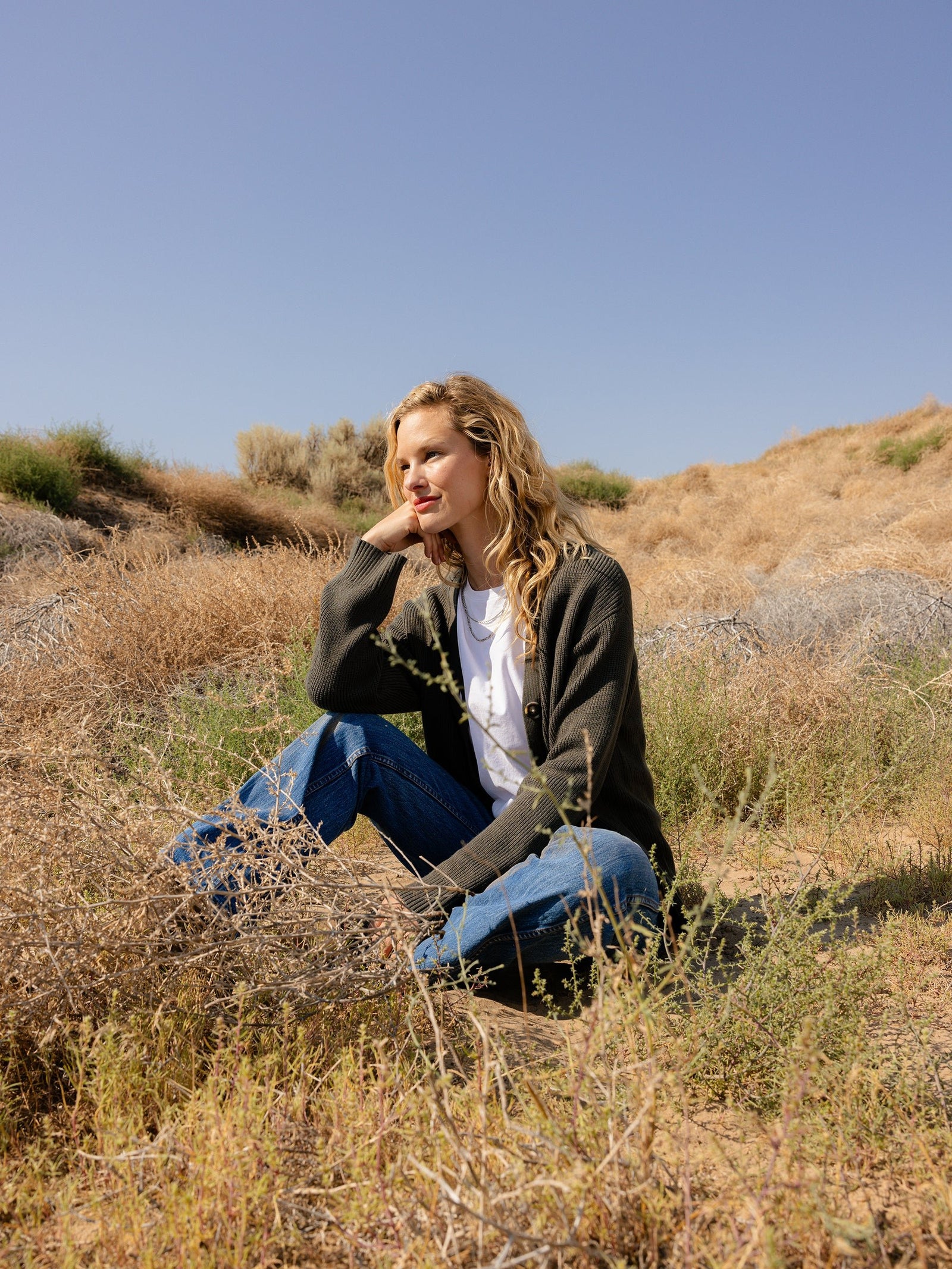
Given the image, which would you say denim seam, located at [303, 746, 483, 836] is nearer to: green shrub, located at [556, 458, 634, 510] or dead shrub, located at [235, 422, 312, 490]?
dead shrub, located at [235, 422, 312, 490]

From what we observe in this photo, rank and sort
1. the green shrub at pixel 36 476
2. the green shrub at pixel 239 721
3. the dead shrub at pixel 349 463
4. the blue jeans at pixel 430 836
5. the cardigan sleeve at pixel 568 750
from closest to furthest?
1. the blue jeans at pixel 430 836
2. the cardigan sleeve at pixel 568 750
3. the green shrub at pixel 239 721
4. the green shrub at pixel 36 476
5. the dead shrub at pixel 349 463

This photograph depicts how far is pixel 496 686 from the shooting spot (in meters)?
2.55

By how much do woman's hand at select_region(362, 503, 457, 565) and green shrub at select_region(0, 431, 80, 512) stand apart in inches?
367

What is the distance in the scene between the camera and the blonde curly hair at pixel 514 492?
2.52 m

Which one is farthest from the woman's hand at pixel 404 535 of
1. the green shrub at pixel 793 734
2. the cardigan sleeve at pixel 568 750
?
the green shrub at pixel 793 734

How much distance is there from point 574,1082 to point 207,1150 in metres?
0.66

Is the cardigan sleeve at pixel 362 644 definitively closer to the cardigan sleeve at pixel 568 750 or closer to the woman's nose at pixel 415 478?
the woman's nose at pixel 415 478

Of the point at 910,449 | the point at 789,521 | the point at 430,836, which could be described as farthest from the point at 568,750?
the point at 910,449

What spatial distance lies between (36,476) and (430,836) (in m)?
10.3

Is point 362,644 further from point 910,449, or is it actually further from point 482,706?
point 910,449

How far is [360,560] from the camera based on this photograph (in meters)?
2.82

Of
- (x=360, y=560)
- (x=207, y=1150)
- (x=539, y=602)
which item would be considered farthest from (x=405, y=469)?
(x=207, y=1150)

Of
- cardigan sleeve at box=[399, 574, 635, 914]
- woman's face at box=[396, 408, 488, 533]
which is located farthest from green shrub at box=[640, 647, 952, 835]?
woman's face at box=[396, 408, 488, 533]

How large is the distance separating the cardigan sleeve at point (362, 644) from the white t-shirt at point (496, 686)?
238mm
